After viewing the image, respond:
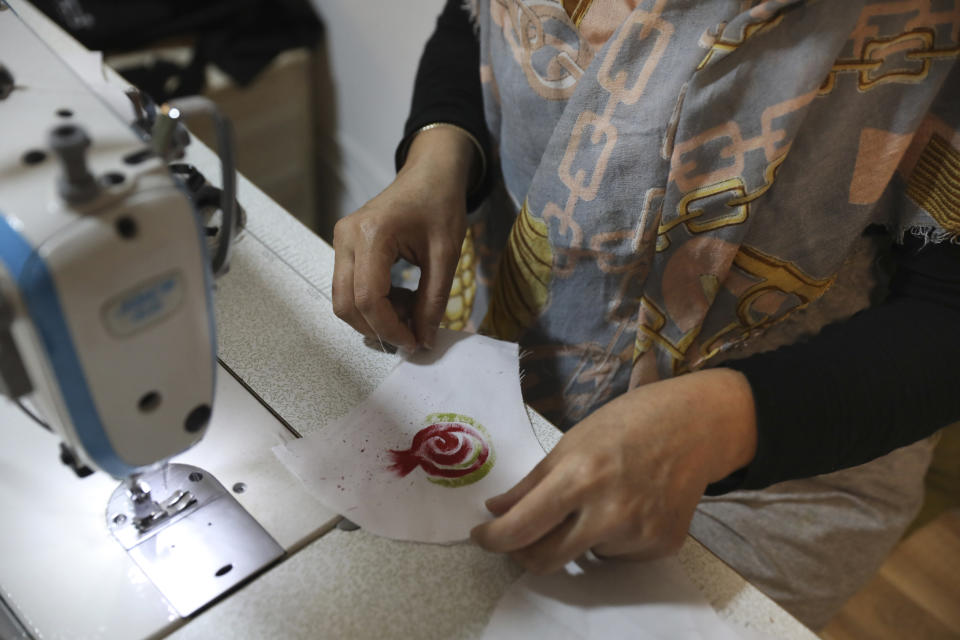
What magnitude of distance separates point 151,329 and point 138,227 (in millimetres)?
55

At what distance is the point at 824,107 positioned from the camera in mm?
604

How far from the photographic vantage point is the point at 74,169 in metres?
0.37

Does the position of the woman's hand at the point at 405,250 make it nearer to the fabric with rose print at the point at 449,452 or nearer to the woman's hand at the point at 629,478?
the fabric with rose print at the point at 449,452

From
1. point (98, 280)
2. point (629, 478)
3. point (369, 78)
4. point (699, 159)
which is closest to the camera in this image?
point (98, 280)

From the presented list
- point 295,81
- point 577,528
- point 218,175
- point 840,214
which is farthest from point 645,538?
point 295,81

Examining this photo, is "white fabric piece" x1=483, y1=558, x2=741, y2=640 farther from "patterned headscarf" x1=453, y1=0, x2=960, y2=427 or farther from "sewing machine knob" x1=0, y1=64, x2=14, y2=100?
"sewing machine knob" x1=0, y1=64, x2=14, y2=100

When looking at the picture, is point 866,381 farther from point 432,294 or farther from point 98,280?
point 98,280

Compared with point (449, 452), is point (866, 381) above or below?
above

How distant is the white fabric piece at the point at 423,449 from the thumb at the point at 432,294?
2 centimetres

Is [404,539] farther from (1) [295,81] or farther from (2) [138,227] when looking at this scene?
(1) [295,81]

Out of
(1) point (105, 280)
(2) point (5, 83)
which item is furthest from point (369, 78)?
(1) point (105, 280)

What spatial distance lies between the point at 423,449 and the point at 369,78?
46.7 inches

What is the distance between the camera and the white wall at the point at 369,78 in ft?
4.77

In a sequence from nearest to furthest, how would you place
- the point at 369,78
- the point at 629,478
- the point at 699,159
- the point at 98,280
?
the point at 98,280 < the point at 629,478 < the point at 699,159 < the point at 369,78
